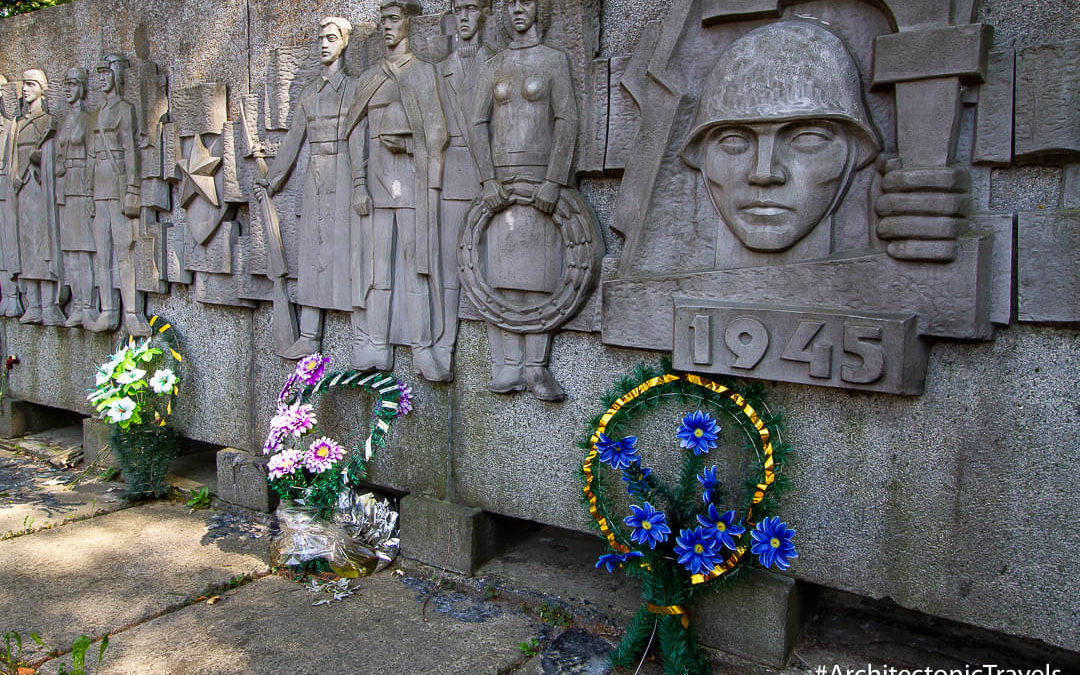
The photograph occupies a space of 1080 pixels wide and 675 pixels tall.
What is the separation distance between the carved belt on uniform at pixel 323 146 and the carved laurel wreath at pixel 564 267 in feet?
3.38

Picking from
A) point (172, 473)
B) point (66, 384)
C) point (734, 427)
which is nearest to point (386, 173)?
point (734, 427)

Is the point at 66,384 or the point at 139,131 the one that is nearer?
the point at 139,131

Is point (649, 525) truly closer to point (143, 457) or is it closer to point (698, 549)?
point (698, 549)

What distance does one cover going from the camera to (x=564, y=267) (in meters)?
3.66

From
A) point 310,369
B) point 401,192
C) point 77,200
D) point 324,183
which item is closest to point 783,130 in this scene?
point 401,192

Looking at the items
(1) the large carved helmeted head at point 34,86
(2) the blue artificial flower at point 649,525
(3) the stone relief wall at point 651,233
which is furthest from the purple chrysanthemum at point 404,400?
(1) the large carved helmeted head at point 34,86

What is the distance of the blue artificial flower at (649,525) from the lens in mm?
3135

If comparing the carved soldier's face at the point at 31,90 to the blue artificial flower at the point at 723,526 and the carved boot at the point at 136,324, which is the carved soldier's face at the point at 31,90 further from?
the blue artificial flower at the point at 723,526

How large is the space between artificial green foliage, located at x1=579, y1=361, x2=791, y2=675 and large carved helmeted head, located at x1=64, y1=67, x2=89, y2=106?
4.77 meters

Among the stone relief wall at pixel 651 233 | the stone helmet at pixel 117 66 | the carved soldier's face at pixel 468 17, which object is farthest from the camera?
the stone helmet at pixel 117 66

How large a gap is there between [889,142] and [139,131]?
480 cm

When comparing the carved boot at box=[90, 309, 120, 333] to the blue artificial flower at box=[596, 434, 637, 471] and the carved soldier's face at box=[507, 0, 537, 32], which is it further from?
the blue artificial flower at box=[596, 434, 637, 471]

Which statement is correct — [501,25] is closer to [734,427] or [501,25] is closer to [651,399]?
[651,399]

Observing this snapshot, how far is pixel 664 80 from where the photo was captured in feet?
10.7
